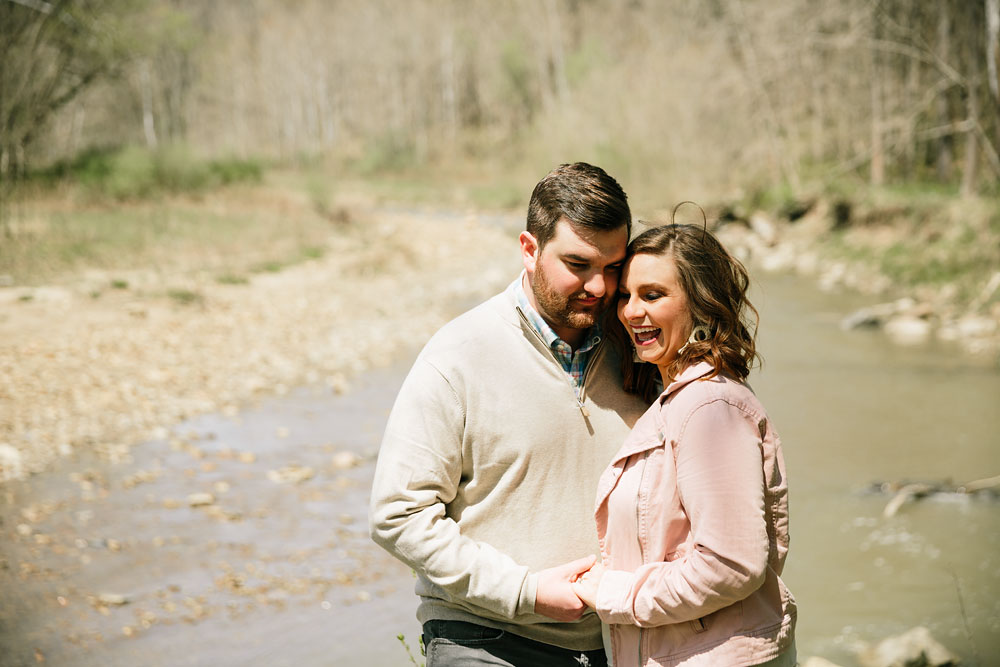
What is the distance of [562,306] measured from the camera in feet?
8.06

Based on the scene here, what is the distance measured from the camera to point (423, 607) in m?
2.61

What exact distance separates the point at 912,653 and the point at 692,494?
428 cm

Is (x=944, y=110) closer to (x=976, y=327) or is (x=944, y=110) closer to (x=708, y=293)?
(x=976, y=327)

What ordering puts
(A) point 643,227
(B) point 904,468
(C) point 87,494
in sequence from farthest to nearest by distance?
(B) point 904,468
(C) point 87,494
(A) point 643,227

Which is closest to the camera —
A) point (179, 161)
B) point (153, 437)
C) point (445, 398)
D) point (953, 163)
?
point (445, 398)

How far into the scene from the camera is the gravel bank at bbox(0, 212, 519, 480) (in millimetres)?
10164

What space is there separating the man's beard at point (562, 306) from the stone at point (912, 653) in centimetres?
411

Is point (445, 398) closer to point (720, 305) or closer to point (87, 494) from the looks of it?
point (720, 305)

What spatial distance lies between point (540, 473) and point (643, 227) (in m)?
0.73

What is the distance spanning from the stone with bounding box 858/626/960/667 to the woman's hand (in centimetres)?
395

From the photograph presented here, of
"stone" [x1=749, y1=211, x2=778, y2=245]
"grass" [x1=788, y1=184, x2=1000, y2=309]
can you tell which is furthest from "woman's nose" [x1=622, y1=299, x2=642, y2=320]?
"stone" [x1=749, y1=211, x2=778, y2=245]

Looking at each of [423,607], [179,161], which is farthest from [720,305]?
[179,161]

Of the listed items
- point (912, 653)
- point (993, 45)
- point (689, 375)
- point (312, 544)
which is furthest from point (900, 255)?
point (689, 375)

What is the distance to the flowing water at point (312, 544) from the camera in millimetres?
6043
